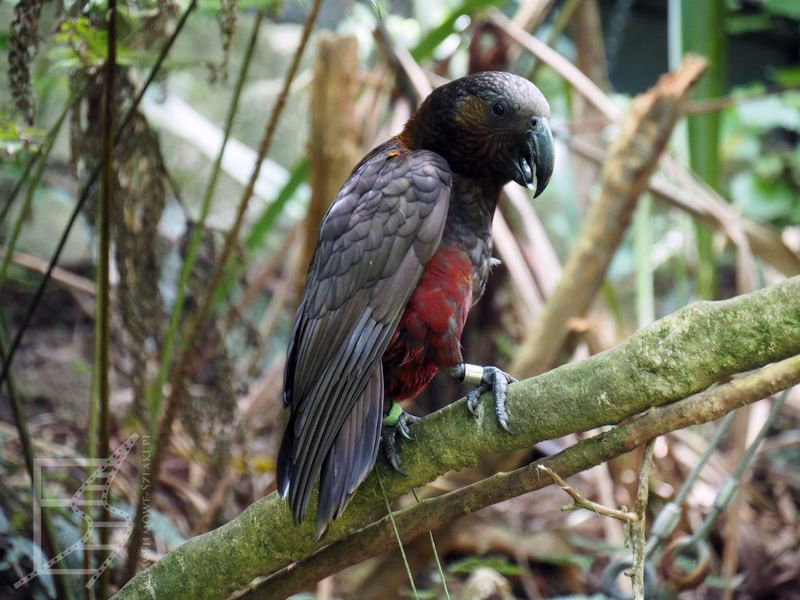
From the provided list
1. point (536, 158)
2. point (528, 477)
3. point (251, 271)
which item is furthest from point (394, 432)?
point (251, 271)

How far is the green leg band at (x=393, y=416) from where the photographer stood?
1.88 m

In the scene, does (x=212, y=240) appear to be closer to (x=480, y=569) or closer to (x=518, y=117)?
(x=518, y=117)

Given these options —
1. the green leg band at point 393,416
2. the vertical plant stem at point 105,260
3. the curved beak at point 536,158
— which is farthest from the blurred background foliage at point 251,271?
the green leg band at point 393,416

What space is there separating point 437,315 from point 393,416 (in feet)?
0.94

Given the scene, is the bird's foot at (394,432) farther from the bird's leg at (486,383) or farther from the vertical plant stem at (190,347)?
the vertical plant stem at (190,347)

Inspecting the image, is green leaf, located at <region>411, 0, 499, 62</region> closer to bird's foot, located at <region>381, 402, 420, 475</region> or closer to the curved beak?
the curved beak

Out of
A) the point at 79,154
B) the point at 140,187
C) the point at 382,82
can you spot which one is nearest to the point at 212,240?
the point at 140,187

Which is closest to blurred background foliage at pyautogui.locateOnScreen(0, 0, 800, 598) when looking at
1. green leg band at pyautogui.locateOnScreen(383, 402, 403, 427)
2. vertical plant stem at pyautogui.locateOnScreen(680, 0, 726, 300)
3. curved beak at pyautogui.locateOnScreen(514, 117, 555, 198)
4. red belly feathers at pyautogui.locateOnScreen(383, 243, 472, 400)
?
vertical plant stem at pyautogui.locateOnScreen(680, 0, 726, 300)

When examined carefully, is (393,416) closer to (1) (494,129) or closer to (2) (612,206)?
(1) (494,129)

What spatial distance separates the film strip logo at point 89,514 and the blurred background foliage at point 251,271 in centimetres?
8

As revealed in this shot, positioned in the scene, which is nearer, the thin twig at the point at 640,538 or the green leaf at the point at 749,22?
the thin twig at the point at 640,538

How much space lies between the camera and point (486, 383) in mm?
1737

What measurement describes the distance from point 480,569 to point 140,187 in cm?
185

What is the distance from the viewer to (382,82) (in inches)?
142
